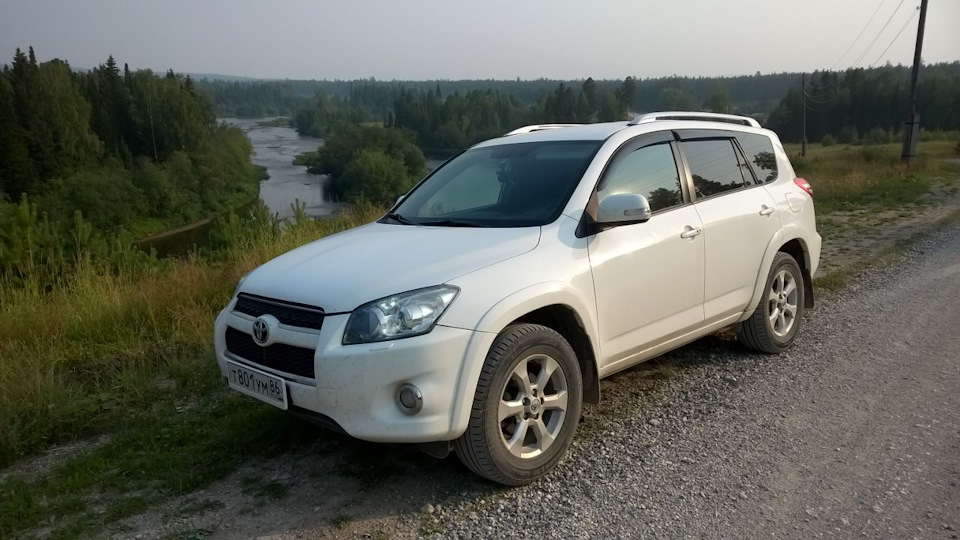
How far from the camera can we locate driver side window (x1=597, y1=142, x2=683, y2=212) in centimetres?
398

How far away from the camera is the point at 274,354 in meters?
3.22

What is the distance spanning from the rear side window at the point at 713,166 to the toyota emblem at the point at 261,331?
2.83 metres

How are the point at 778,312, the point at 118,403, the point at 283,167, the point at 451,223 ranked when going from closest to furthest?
the point at 451,223
the point at 118,403
the point at 778,312
the point at 283,167

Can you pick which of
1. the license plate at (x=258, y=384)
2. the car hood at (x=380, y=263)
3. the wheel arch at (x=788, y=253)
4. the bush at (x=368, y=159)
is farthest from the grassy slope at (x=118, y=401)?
the bush at (x=368, y=159)

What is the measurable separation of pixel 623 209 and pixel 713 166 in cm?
151

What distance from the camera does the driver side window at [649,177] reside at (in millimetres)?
3983

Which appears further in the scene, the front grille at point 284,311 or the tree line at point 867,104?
the tree line at point 867,104

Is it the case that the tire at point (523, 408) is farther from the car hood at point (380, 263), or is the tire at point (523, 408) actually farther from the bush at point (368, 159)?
the bush at point (368, 159)

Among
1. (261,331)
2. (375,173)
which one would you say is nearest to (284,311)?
(261,331)

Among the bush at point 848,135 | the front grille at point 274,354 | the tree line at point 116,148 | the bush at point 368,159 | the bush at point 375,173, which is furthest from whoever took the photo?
the bush at point 848,135

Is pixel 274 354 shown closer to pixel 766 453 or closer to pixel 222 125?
pixel 766 453

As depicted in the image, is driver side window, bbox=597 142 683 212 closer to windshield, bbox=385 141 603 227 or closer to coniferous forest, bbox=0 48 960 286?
windshield, bbox=385 141 603 227

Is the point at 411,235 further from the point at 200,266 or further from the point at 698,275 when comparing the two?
the point at 200,266

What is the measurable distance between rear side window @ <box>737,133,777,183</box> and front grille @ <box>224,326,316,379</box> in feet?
12.0
